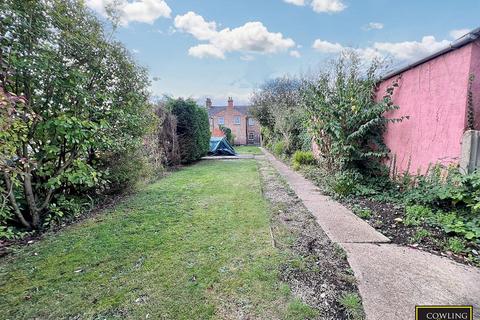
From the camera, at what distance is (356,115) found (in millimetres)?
5363

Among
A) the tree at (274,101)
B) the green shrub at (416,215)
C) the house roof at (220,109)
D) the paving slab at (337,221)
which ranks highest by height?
the house roof at (220,109)

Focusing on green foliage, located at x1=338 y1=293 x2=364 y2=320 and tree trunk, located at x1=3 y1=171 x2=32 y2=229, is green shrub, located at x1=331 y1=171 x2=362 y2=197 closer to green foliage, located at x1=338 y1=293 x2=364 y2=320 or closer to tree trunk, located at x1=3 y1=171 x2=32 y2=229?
green foliage, located at x1=338 y1=293 x2=364 y2=320

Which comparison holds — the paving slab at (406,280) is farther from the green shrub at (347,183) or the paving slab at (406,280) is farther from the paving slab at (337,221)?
the green shrub at (347,183)

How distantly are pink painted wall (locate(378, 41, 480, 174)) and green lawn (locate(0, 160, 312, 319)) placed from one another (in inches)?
131

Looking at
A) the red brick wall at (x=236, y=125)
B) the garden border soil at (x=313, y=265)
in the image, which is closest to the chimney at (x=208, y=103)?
the red brick wall at (x=236, y=125)

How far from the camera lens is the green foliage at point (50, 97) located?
107 inches

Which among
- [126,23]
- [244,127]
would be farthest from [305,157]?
[244,127]

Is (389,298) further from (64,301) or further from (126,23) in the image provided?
(126,23)

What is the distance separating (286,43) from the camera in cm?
1206

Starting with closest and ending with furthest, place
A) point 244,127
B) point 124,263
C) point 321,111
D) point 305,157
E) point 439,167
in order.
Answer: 1. point 124,263
2. point 439,167
3. point 321,111
4. point 305,157
5. point 244,127

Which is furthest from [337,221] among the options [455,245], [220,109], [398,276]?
[220,109]

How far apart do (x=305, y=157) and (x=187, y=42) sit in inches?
282

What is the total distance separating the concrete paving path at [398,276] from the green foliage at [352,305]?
5 cm

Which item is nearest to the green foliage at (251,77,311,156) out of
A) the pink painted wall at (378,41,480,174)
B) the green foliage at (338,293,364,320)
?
the pink painted wall at (378,41,480,174)
